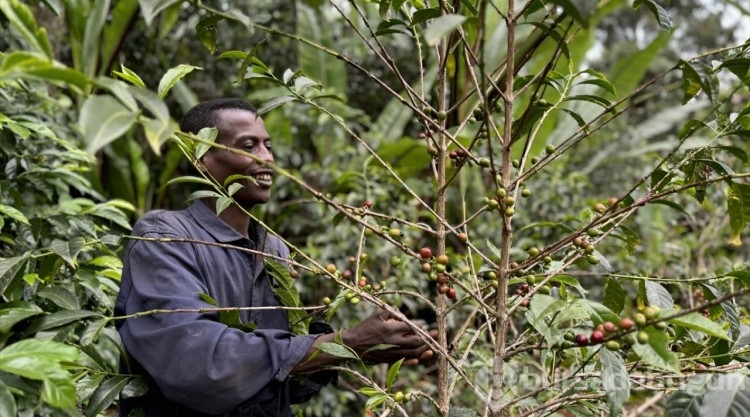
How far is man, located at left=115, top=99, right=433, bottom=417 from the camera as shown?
1.20 meters

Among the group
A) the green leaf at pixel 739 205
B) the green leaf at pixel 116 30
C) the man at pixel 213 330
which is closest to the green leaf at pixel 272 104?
the man at pixel 213 330

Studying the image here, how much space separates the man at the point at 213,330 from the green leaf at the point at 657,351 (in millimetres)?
424

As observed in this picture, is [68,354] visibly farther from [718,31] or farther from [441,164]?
[718,31]

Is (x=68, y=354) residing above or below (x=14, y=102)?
below

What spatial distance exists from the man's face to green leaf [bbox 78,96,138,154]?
0.90 meters

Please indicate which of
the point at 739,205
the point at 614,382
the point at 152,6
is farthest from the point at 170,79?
the point at 739,205

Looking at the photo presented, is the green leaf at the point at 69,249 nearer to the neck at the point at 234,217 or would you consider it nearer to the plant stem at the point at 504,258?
the neck at the point at 234,217

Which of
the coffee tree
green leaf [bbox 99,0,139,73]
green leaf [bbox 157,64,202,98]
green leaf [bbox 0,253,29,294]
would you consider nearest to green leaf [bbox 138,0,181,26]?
the coffee tree

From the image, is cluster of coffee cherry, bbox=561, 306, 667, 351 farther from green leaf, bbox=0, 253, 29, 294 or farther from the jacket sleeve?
green leaf, bbox=0, 253, 29, 294

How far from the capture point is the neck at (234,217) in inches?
69.5

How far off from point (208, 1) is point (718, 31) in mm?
10679

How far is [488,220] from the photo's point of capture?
3.97 metres

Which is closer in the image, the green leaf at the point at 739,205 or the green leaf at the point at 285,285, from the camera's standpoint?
the green leaf at the point at 739,205

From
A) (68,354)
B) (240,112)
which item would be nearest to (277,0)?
(240,112)
